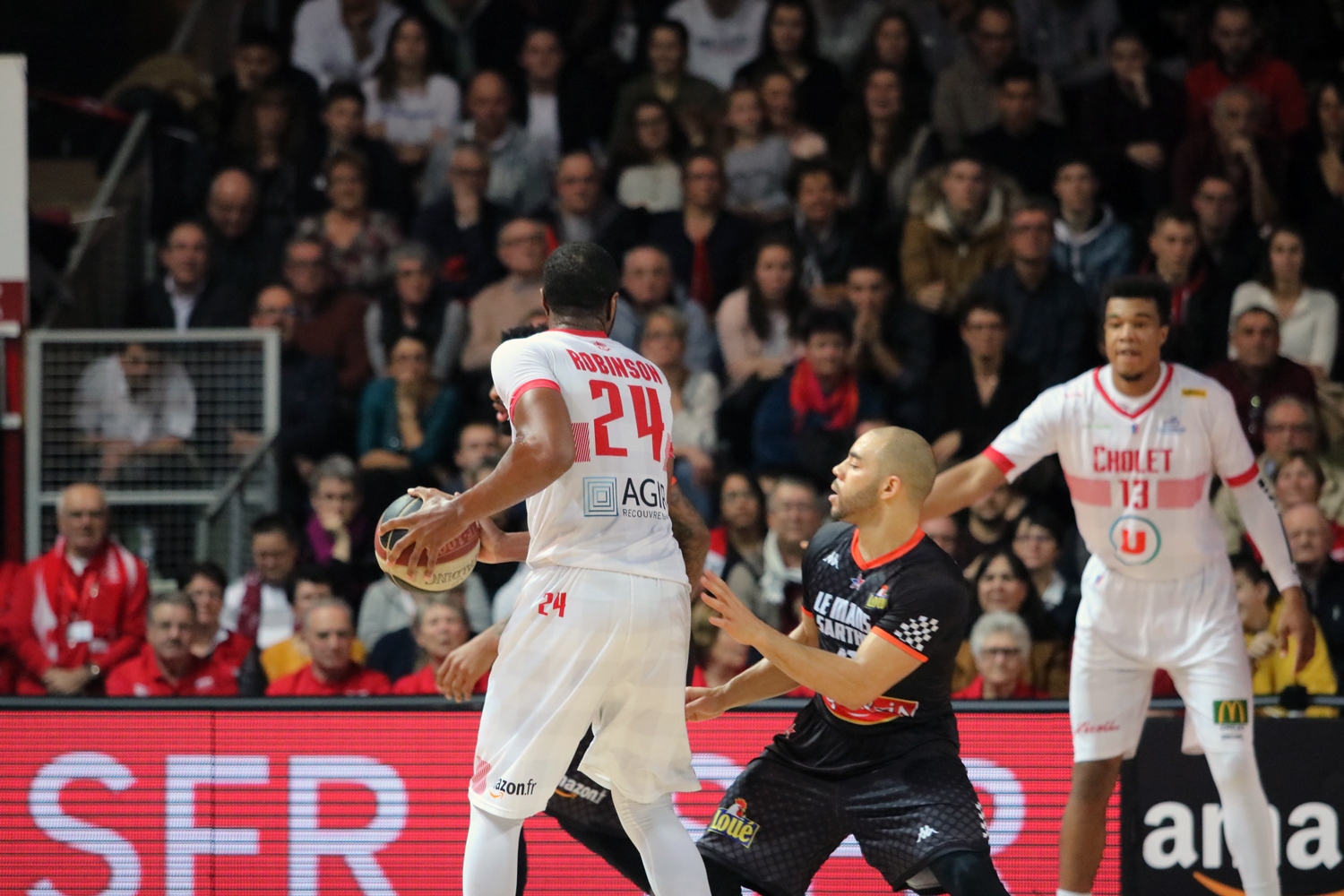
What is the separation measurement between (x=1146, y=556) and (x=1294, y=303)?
4.06m

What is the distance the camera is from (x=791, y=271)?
10055 millimetres

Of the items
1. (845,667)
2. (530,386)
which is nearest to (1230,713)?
(845,667)

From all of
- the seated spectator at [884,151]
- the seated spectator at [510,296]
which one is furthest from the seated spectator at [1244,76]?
the seated spectator at [510,296]

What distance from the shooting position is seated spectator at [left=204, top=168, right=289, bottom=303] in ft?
35.8

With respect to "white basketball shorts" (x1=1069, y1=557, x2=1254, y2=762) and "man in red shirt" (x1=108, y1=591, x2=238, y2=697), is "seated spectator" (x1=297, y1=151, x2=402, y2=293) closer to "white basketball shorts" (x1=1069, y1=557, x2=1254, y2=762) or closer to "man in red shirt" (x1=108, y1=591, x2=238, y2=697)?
"man in red shirt" (x1=108, y1=591, x2=238, y2=697)

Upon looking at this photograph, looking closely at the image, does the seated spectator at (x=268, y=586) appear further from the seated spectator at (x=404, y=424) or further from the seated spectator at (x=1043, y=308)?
the seated spectator at (x=1043, y=308)

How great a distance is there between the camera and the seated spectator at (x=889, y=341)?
→ 32.2 ft

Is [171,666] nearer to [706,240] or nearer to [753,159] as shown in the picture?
[706,240]

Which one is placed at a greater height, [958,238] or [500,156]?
[500,156]

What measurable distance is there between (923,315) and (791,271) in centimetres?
78

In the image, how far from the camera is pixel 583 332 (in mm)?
5160

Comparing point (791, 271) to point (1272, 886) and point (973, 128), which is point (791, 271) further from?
point (1272, 886)

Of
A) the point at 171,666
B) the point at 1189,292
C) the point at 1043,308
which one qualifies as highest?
the point at 1189,292

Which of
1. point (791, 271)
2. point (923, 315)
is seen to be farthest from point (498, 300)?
point (923, 315)
